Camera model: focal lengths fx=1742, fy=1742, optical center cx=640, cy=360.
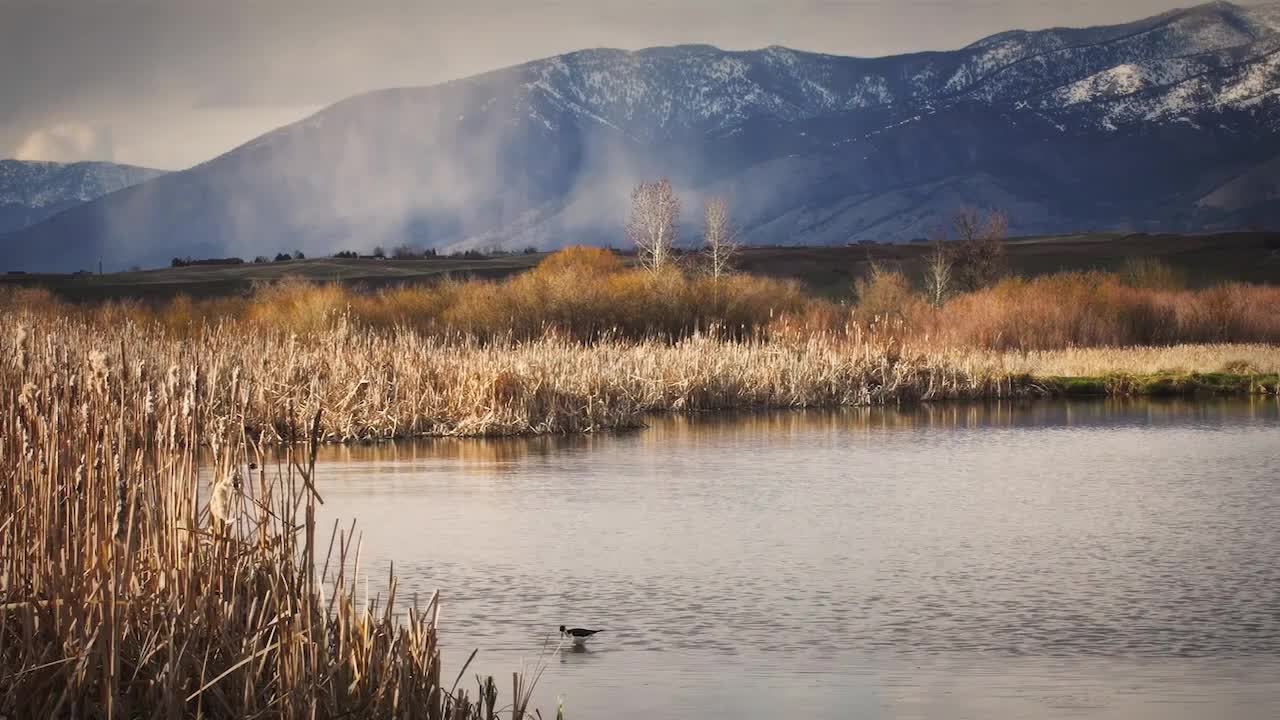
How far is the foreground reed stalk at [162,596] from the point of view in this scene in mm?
Result: 7965

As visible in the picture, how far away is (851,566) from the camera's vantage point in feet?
50.8

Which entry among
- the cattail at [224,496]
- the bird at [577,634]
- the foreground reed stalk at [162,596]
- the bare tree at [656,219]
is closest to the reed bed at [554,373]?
the bird at [577,634]

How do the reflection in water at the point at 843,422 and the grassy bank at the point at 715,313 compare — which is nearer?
the reflection in water at the point at 843,422

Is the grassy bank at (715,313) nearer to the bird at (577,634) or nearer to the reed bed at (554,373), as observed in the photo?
the reed bed at (554,373)

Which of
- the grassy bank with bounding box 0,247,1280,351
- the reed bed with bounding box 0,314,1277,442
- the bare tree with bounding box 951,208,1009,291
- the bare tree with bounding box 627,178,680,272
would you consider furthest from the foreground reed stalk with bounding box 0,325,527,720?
the bare tree with bounding box 951,208,1009,291

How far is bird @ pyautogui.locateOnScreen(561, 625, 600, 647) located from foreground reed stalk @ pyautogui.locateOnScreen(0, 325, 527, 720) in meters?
3.24

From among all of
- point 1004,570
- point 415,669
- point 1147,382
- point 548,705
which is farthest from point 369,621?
point 1147,382

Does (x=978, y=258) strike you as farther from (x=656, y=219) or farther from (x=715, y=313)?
(x=715, y=313)

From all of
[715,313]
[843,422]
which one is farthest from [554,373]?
[715,313]

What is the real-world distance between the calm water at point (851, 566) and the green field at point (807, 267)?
69.2 m

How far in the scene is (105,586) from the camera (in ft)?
25.7

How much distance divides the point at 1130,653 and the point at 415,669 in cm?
570

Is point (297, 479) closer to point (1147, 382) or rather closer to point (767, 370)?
point (767, 370)

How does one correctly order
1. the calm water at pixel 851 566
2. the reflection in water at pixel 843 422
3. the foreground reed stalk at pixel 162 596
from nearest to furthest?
the foreground reed stalk at pixel 162 596, the calm water at pixel 851 566, the reflection in water at pixel 843 422
